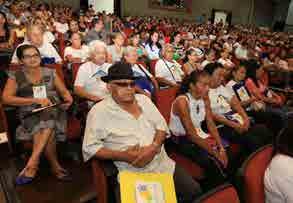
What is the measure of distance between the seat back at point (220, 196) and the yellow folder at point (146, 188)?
38 cm

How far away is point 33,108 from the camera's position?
192 cm

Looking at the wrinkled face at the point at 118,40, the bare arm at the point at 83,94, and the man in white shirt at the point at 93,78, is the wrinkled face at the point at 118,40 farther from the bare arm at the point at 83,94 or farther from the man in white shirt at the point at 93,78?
the bare arm at the point at 83,94

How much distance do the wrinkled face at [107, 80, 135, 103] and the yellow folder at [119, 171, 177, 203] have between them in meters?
0.46

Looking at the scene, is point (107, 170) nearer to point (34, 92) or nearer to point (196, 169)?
point (196, 169)

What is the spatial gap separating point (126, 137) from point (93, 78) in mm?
1271

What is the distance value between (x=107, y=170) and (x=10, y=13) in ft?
18.8

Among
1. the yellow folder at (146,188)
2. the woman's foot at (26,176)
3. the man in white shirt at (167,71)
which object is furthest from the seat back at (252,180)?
the man in white shirt at (167,71)

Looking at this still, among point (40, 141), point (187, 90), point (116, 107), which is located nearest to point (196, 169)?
point (187, 90)

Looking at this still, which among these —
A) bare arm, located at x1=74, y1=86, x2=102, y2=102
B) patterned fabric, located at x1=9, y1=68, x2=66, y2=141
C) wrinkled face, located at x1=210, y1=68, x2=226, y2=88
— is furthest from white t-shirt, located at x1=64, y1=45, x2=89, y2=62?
wrinkled face, located at x1=210, y1=68, x2=226, y2=88

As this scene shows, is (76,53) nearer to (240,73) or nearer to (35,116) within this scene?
(35,116)

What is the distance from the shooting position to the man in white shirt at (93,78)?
2.43 metres

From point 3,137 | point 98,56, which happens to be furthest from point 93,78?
point 3,137

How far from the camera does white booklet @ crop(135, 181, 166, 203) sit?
120 cm

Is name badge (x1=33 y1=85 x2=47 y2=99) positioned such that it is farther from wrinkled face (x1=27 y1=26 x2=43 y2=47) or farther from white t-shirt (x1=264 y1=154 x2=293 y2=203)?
white t-shirt (x1=264 y1=154 x2=293 y2=203)
